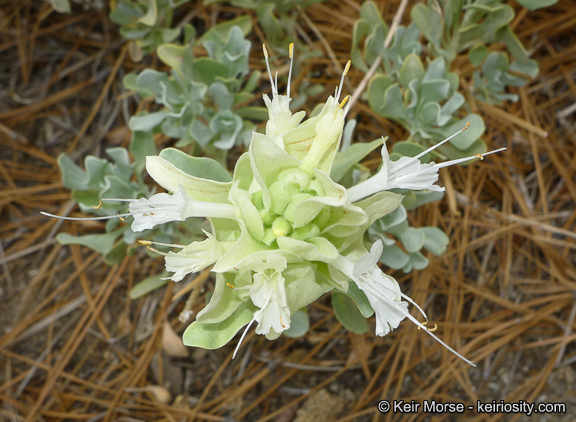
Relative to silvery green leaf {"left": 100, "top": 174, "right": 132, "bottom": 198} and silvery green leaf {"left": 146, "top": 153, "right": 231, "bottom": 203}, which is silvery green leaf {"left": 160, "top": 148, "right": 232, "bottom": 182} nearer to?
silvery green leaf {"left": 146, "top": 153, "right": 231, "bottom": 203}

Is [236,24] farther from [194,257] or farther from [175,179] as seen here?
[194,257]

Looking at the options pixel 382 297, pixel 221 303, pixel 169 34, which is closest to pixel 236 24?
pixel 169 34

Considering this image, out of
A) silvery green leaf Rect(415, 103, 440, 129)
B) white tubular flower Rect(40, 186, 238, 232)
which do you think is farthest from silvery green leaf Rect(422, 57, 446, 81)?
white tubular flower Rect(40, 186, 238, 232)

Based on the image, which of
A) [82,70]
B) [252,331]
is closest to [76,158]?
[82,70]

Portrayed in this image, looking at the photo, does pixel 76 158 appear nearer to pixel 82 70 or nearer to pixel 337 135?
pixel 82 70

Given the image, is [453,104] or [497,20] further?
[497,20]
